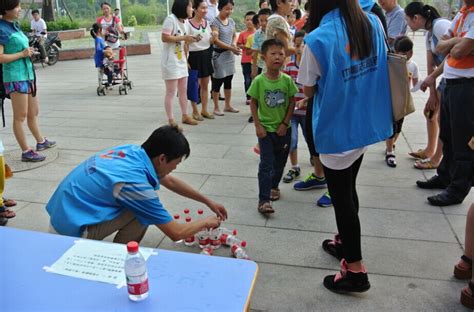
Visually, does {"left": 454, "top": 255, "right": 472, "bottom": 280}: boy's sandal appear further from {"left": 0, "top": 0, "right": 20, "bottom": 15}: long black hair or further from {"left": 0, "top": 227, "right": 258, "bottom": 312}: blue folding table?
{"left": 0, "top": 0, "right": 20, "bottom": 15}: long black hair

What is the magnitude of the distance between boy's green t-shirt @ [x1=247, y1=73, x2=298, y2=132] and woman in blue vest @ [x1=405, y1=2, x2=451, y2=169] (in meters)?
1.30

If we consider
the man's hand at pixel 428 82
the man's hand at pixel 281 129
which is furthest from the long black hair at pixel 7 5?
the man's hand at pixel 428 82

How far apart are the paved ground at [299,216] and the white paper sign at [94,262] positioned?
974 mm

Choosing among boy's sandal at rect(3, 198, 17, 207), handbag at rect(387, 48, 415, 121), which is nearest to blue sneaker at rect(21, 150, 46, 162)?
boy's sandal at rect(3, 198, 17, 207)

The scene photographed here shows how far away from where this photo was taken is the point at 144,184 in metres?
2.04

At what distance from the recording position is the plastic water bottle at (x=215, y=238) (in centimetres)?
285

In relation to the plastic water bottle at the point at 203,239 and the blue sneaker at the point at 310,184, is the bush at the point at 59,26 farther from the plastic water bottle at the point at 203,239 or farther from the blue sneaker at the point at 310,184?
the plastic water bottle at the point at 203,239

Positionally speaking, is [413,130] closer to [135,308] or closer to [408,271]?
[408,271]

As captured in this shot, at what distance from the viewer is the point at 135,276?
54.4 inches

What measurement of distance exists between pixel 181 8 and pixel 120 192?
155 inches

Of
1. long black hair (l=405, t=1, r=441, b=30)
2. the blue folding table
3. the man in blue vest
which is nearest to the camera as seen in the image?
the blue folding table

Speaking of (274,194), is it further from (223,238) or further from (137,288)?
(137,288)

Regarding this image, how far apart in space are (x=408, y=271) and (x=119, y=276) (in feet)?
5.99

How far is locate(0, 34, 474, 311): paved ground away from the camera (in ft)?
7.95
